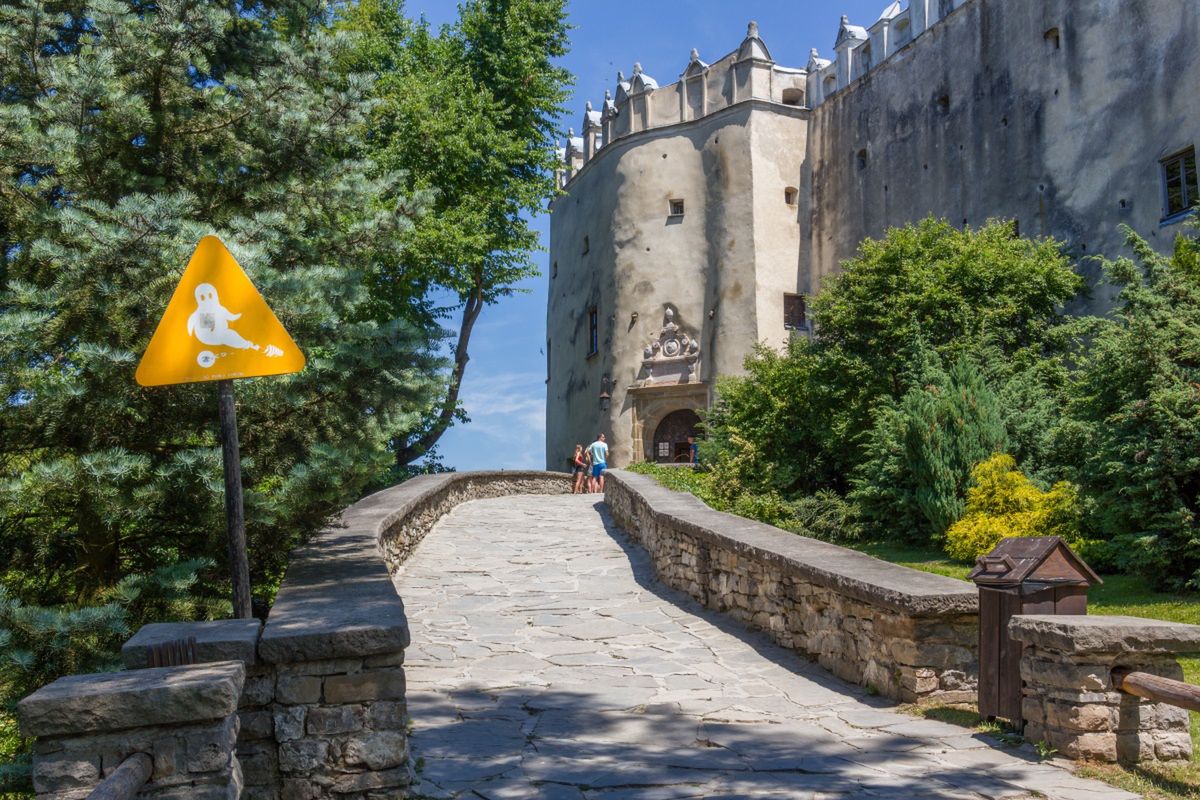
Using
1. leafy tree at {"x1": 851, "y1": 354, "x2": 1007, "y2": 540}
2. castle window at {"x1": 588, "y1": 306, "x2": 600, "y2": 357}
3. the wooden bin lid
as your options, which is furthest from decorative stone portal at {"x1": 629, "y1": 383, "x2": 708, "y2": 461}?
the wooden bin lid

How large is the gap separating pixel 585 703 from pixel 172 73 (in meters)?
5.03

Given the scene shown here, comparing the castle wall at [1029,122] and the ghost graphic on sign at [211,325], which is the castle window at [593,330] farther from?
the ghost graphic on sign at [211,325]

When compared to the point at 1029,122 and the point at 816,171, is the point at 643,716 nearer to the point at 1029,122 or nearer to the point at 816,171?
the point at 1029,122

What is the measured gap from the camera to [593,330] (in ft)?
111

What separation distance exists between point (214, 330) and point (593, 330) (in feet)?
96.4

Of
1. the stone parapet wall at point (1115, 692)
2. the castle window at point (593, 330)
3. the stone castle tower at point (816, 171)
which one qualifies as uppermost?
the stone castle tower at point (816, 171)

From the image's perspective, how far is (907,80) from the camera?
2598cm

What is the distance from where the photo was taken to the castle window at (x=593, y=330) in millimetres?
33375

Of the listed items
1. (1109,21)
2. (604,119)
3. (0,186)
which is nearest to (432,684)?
(0,186)

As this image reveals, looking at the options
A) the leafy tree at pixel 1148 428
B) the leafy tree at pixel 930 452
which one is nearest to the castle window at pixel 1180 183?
the leafy tree at pixel 930 452

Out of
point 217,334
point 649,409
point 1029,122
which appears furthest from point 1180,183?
point 217,334

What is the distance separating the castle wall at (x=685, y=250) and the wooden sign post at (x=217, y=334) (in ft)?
81.5

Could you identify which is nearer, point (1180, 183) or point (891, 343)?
point (891, 343)

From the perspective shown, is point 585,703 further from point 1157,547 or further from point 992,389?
point 992,389
